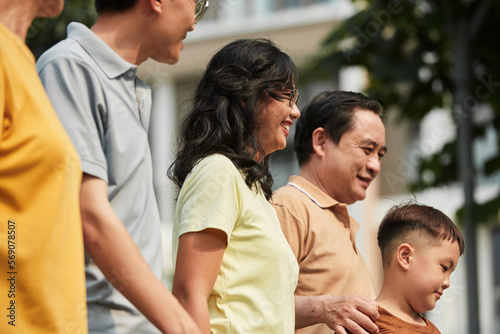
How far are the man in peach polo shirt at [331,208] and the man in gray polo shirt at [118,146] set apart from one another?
2.48 feet

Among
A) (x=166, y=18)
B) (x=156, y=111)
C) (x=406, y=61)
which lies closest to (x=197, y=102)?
(x=166, y=18)

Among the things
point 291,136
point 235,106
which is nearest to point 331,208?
point 235,106

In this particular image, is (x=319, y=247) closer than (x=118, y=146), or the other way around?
(x=118, y=146)

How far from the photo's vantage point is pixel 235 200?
2.31 metres

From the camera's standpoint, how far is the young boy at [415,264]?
9.08 ft

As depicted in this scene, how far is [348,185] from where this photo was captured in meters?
3.25

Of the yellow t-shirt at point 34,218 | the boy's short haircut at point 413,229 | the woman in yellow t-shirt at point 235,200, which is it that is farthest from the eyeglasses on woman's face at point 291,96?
the yellow t-shirt at point 34,218

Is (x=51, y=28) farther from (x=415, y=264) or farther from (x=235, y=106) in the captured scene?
(x=415, y=264)

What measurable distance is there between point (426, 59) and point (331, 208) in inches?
156

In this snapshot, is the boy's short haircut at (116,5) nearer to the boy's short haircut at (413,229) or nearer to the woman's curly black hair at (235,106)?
the woman's curly black hair at (235,106)

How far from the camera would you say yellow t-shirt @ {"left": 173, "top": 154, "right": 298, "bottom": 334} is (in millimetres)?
2256

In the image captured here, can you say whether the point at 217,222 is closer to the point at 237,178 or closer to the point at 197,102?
the point at 237,178

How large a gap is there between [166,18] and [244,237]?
0.62m

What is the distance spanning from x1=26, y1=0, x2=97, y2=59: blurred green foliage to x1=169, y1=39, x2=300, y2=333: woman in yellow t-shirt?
3.80 meters
